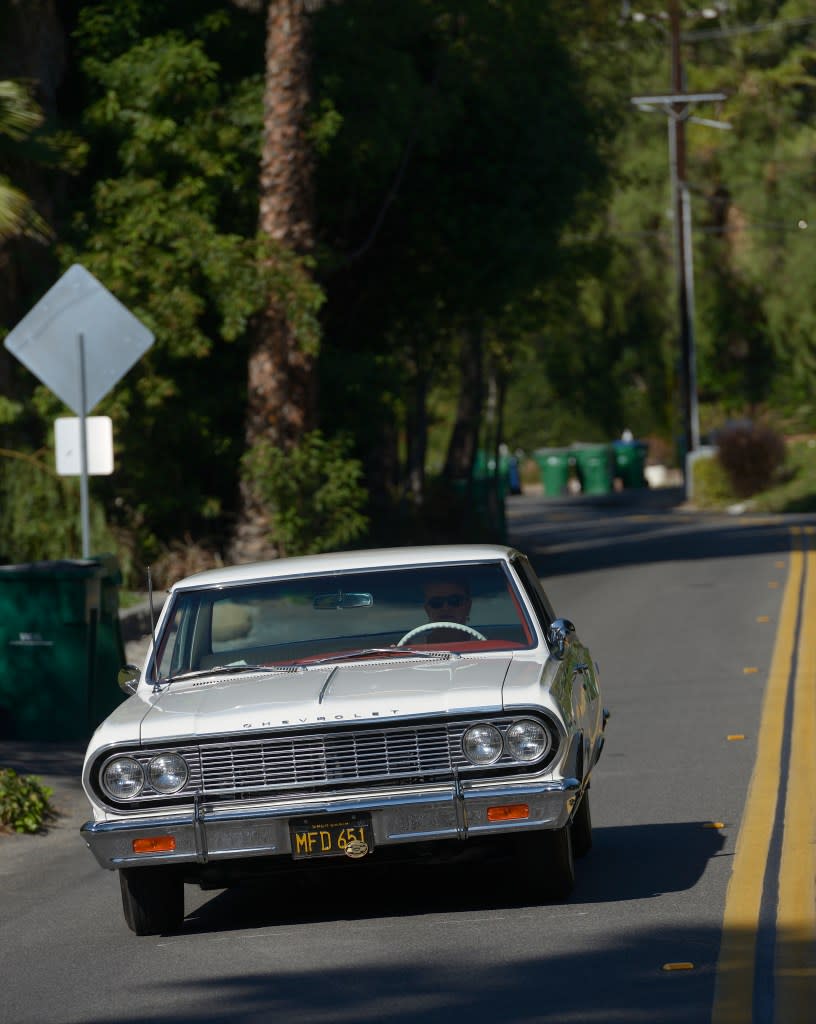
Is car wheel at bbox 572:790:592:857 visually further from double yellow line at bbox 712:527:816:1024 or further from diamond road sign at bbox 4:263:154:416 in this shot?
diamond road sign at bbox 4:263:154:416

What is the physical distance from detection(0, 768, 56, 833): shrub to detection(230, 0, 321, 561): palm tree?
443 inches

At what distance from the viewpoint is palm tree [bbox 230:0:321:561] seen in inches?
837

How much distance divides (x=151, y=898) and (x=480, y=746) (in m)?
1.44

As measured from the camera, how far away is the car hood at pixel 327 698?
689cm

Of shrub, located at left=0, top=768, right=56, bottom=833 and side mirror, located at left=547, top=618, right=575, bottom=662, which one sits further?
shrub, located at left=0, top=768, right=56, bottom=833

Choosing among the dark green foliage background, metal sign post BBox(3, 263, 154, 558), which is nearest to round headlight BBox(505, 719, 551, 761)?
metal sign post BBox(3, 263, 154, 558)

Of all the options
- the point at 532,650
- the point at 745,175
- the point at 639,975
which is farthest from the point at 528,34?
the point at 745,175

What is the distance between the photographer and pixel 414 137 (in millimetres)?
23625

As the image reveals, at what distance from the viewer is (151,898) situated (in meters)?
7.29

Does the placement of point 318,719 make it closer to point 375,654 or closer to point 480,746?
point 480,746

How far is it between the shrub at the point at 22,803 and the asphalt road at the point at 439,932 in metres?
0.11

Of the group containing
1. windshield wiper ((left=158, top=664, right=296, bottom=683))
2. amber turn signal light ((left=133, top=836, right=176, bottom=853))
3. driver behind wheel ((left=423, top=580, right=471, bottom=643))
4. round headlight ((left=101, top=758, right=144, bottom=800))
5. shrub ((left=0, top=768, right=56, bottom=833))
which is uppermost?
driver behind wheel ((left=423, top=580, right=471, bottom=643))

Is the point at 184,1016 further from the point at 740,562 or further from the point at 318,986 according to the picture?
the point at 740,562

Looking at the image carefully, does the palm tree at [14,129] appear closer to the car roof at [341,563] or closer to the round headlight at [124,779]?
the car roof at [341,563]
